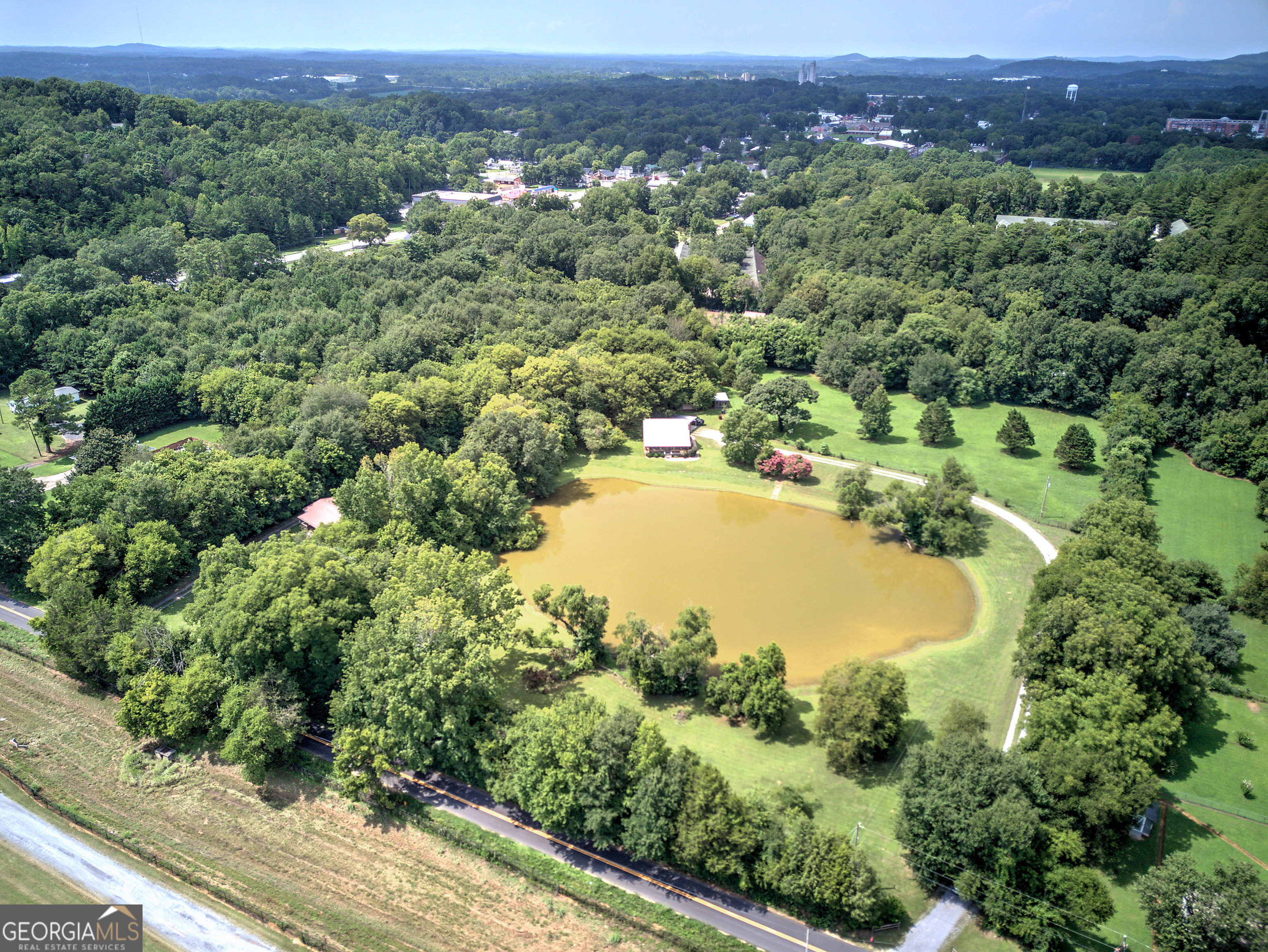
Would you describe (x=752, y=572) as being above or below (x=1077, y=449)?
below

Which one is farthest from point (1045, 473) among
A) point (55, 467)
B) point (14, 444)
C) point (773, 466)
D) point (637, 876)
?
point (14, 444)

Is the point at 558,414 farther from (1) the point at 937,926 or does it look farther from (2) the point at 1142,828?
(2) the point at 1142,828

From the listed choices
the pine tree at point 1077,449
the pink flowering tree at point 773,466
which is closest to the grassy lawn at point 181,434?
the pink flowering tree at point 773,466

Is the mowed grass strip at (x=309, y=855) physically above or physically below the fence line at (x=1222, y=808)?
below

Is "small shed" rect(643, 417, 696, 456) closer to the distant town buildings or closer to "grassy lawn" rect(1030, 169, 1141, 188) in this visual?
"grassy lawn" rect(1030, 169, 1141, 188)

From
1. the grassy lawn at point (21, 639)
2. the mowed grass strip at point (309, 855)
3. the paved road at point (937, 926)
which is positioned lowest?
the mowed grass strip at point (309, 855)

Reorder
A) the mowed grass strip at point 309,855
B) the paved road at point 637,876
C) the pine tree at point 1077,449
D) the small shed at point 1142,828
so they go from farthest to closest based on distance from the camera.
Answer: the pine tree at point 1077,449
the small shed at point 1142,828
the mowed grass strip at point 309,855
the paved road at point 637,876

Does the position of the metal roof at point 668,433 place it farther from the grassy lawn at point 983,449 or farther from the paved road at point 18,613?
the paved road at point 18,613
